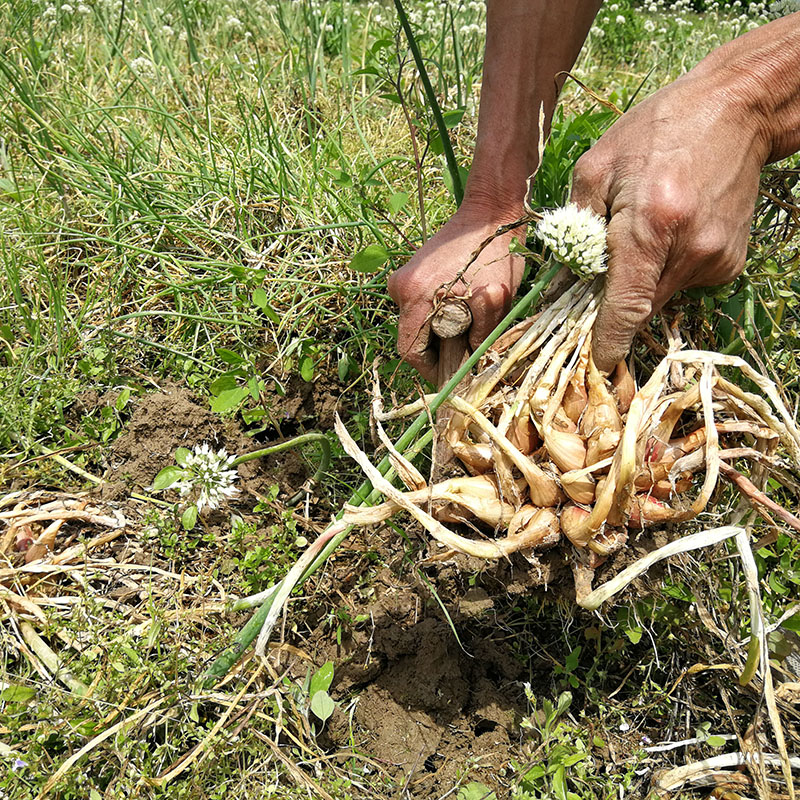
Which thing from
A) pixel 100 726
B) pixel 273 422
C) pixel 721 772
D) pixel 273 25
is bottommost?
pixel 721 772

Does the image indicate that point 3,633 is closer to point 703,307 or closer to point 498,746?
point 498,746

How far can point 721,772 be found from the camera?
4.27ft

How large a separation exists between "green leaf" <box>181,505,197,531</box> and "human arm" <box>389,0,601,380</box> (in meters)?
0.59

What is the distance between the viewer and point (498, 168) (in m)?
1.42

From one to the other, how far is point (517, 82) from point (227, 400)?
928mm

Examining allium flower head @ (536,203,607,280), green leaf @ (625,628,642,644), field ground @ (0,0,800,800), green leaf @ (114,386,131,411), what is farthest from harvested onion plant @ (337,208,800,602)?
green leaf @ (114,386,131,411)

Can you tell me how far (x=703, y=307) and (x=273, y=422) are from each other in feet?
3.47

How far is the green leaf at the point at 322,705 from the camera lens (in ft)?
4.18

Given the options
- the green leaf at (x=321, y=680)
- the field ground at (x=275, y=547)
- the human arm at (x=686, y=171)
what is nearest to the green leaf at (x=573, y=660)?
the field ground at (x=275, y=547)

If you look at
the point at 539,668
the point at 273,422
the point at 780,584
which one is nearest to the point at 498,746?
the point at 539,668

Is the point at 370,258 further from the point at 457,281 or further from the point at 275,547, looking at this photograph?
the point at 275,547

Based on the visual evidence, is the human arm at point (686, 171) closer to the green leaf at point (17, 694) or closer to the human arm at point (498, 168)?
the human arm at point (498, 168)

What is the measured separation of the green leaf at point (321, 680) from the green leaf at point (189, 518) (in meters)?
0.44

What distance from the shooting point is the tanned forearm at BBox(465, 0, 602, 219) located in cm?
132
